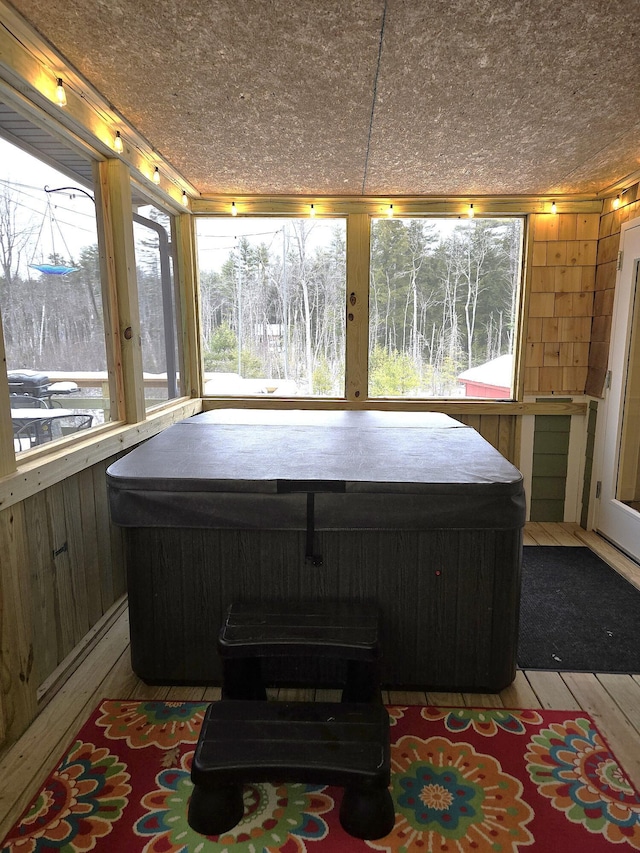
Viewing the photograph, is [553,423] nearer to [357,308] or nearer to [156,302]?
[357,308]

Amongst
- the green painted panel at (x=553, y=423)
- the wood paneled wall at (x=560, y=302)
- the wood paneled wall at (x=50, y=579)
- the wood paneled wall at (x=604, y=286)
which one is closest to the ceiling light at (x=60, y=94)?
the wood paneled wall at (x=50, y=579)

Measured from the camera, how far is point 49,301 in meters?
2.16

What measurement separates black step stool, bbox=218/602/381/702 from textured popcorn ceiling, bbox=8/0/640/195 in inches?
76.7

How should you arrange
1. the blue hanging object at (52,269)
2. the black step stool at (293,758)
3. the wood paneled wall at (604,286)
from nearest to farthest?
the black step stool at (293,758) → the blue hanging object at (52,269) → the wood paneled wall at (604,286)

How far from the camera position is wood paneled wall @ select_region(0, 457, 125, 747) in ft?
5.65

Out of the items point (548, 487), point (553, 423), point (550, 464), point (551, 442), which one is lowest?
point (548, 487)

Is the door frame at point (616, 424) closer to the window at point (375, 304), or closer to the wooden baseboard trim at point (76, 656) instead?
the window at point (375, 304)

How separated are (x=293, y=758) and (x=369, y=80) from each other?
2.34 meters

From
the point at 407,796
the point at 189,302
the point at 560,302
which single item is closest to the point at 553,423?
the point at 560,302

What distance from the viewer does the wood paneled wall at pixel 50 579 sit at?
172cm

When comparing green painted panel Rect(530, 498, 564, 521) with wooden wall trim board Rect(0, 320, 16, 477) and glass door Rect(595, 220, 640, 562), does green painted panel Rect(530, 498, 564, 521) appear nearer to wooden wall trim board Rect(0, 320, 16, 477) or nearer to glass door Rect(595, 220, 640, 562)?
glass door Rect(595, 220, 640, 562)

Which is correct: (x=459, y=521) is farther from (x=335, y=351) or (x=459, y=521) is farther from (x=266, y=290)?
(x=266, y=290)

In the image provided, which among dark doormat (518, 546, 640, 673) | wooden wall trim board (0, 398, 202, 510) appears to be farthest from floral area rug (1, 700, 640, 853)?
wooden wall trim board (0, 398, 202, 510)

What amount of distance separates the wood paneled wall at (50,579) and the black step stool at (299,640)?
0.72 m
